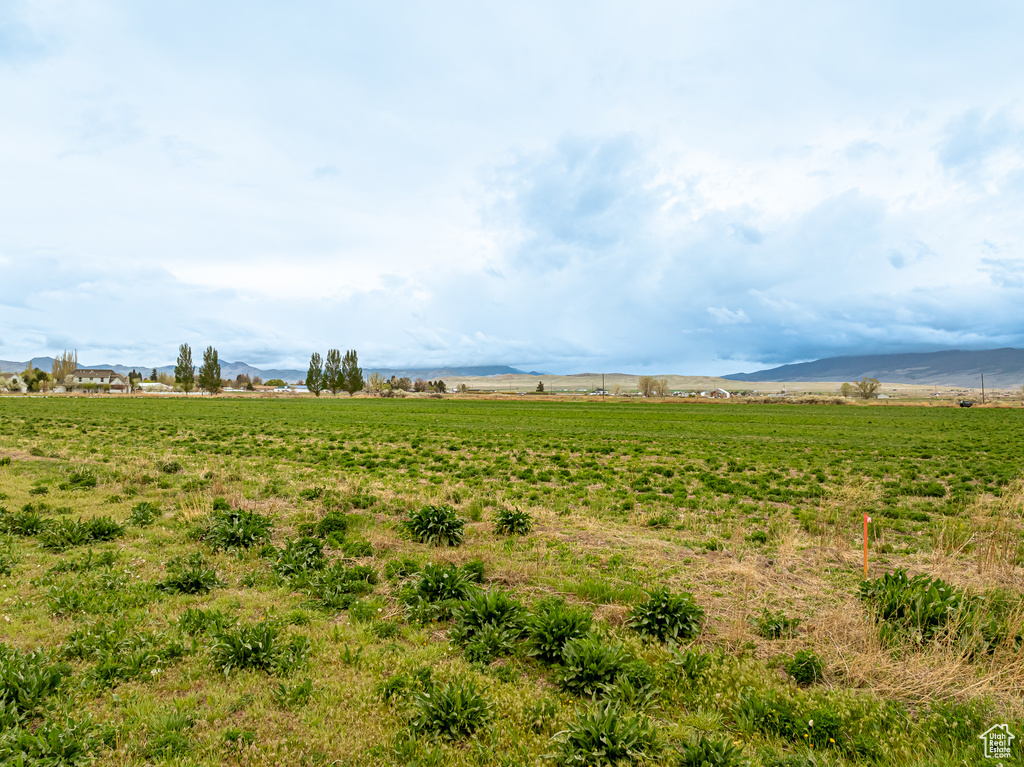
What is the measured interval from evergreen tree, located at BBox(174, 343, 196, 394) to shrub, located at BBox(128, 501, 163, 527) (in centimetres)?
14063

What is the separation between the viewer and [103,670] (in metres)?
5.39

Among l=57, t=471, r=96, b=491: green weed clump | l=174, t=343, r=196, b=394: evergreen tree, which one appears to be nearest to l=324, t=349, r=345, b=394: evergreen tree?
l=174, t=343, r=196, b=394: evergreen tree

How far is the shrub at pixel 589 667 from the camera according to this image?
5.43m

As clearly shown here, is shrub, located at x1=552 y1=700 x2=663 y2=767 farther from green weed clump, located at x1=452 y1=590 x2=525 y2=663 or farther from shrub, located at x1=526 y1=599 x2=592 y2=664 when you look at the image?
green weed clump, located at x1=452 y1=590 x2=525 y2=663

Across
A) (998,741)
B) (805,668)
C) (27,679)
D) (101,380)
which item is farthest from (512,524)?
(101,380)

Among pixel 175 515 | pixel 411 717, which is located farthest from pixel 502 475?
pixel 411 717

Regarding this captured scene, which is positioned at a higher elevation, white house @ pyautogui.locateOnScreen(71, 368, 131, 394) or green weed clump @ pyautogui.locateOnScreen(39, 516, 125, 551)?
white house @ pyautogui.locateOnScreen(71, 368, 131, 394)

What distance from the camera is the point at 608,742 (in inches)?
168

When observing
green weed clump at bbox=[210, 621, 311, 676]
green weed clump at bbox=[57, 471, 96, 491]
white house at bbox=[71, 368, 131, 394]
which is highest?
white house at bbox=[71, 368, 131, 394]

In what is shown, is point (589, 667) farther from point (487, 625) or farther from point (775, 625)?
point (775, 625)

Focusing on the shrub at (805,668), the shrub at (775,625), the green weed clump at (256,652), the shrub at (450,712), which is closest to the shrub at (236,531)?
the green weed clump at (256,652)

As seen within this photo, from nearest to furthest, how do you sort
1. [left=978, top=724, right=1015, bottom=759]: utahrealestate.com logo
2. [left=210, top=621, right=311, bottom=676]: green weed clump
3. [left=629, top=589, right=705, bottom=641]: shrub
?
[left=978, top=724, right=1015, bottom=759]: utahrealestate.com logo, [left=210, top=621, right=311, bottom=676]: green weed clump, [left=629, top=589, right=705, bottom=641]: shrub

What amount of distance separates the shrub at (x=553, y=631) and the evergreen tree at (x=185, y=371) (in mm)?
150459

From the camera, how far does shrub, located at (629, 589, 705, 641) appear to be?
21.5 feet
